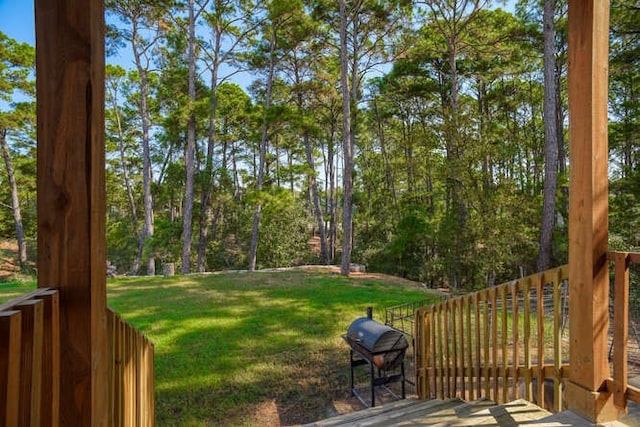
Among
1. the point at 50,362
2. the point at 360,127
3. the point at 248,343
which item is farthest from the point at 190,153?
the point at 50,362

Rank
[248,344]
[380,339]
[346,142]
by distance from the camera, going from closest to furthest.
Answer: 1. [380,339]
2. [248,344]
3. [346,142]

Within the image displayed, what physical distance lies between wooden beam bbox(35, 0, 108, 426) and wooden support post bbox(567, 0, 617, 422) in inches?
86.3

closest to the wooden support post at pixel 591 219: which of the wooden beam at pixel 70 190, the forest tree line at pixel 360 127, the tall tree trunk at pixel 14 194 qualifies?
the wooden beam at pixel 70 190

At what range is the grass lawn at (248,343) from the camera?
3567mm

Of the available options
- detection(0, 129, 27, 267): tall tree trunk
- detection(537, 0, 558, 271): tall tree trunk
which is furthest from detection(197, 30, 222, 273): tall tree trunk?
detection(537, 0, 558, 271): tall tree trunk

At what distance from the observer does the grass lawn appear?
357cm

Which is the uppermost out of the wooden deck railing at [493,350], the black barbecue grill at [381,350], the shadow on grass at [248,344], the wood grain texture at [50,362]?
the wood grain texture at [50,362]

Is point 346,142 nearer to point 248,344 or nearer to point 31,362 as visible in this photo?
point 248,344

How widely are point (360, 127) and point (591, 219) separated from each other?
53.5 feet

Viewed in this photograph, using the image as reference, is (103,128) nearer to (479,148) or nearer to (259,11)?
(479,148)

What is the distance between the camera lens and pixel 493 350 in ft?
7.49

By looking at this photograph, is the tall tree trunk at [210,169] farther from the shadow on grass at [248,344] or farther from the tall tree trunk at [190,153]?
the shadow on grass at [248,344]

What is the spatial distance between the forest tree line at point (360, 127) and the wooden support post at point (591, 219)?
271 inches

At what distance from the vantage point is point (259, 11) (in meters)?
13.2
